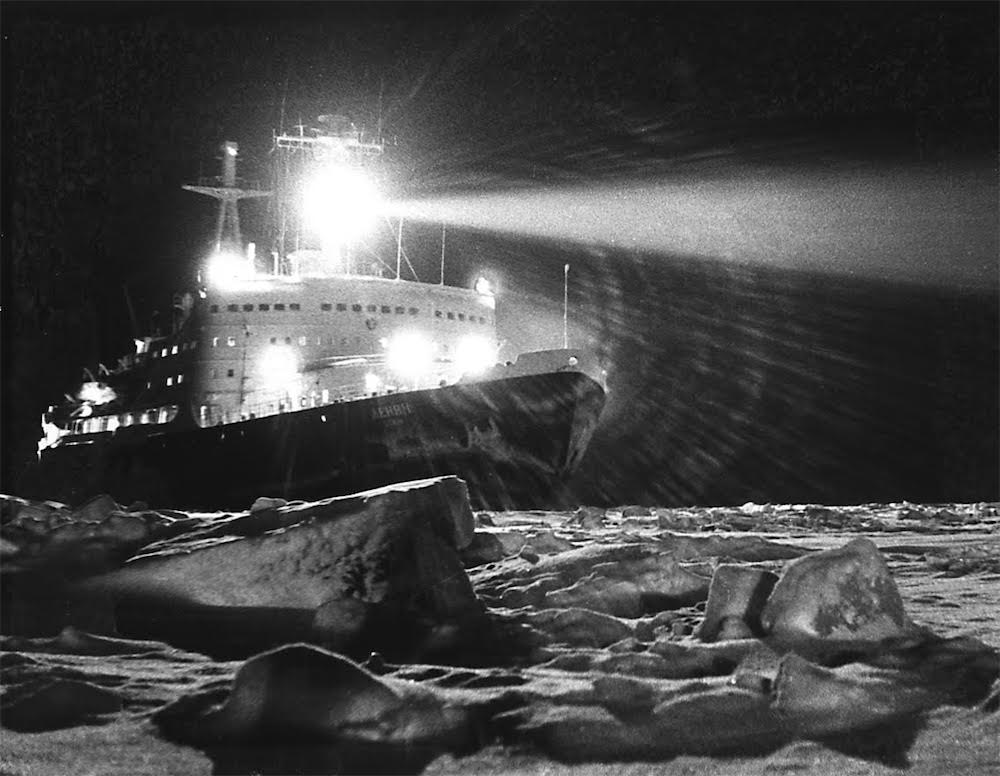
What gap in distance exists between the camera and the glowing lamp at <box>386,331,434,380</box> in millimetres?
22328

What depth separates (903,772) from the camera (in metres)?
2.43

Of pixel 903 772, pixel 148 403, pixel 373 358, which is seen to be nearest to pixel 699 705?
pixel 903 772

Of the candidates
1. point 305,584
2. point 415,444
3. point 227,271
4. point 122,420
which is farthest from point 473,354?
point 305,584

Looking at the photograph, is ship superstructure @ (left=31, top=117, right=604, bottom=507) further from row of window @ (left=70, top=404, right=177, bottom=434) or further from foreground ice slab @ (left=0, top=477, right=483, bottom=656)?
foreground ice slab @ (left=0, top=477, right=483, bottom=656)

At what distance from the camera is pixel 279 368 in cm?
2231

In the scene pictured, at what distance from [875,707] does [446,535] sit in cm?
297

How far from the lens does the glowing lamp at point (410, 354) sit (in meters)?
22.3

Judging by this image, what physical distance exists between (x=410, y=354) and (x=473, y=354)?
228 cm

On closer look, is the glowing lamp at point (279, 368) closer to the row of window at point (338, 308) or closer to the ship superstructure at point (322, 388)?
the ship superstructure at point (322, 388)

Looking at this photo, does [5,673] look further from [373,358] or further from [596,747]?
[373,358]

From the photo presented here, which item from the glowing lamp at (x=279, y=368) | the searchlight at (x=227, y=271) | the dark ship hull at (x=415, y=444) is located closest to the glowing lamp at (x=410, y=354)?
the glowing lamp at (x=279, y=368)

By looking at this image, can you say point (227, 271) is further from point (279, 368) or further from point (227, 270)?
point (279, 368)

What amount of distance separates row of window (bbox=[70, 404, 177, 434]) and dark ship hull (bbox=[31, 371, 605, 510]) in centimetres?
234

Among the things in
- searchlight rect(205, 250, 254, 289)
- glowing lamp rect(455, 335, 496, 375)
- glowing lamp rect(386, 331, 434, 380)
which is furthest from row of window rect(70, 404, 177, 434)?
glowing lamp rect(455, 335, 496, 375)
